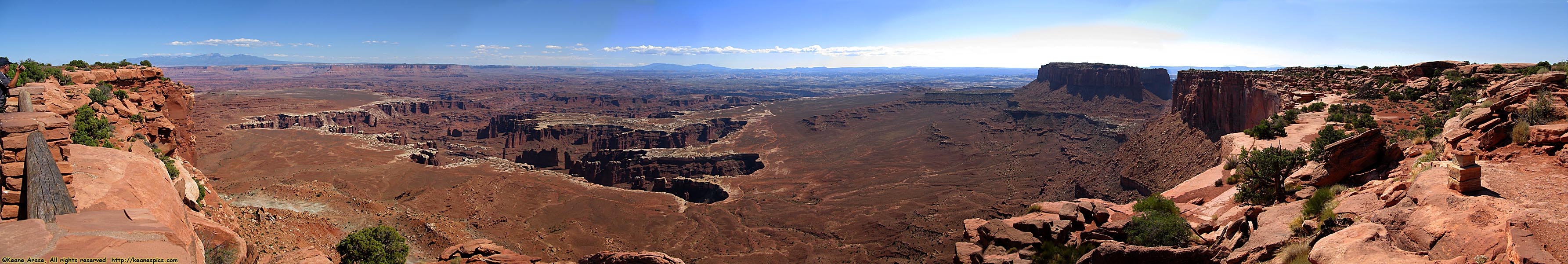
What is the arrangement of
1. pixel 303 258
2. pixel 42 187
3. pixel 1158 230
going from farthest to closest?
1. pixel 1158 230
2. pixel 303 258
3. pixel 42 187

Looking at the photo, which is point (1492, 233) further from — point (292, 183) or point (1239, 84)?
point (292, 183)

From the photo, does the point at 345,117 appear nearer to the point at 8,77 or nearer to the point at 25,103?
the point at 8,77

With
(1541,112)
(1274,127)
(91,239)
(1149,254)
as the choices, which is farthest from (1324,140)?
(91,239)

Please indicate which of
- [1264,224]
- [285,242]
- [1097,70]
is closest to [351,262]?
[285,242]

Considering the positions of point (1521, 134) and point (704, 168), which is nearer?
point (1521, 134)

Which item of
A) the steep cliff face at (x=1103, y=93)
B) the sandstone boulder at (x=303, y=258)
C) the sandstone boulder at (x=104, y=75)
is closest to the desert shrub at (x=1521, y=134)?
the sandstone boulder at (x=303, y=258)

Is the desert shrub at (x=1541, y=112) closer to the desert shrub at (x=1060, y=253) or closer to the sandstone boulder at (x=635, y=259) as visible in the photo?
the desert shrub at (x=1060, y=253)
